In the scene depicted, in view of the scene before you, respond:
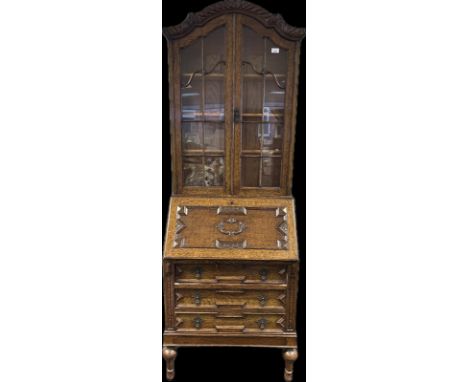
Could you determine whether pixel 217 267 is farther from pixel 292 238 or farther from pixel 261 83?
pixel 261 83

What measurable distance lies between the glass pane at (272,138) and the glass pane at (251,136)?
1.5 inches

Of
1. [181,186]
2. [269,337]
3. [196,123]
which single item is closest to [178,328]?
[269,337]

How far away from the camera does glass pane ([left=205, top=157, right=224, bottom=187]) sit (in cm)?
444

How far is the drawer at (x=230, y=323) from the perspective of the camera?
4.24 meters

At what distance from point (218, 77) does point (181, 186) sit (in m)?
0.74

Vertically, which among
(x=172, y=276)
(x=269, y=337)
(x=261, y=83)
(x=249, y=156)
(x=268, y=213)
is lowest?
(x=269, y=337)

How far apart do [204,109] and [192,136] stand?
19cm

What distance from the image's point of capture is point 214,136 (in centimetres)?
439

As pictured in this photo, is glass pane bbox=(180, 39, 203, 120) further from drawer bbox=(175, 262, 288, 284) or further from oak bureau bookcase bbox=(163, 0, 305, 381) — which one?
drawer bbox=(175, 262, 288, 284)

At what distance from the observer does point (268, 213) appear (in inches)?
172

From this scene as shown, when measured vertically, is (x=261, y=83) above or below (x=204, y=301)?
above

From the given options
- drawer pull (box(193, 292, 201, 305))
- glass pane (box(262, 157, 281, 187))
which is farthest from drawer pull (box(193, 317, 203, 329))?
glass pane (box(262, 157, 281, 187))

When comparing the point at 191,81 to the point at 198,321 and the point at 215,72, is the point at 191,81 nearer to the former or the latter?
the point at 215,72

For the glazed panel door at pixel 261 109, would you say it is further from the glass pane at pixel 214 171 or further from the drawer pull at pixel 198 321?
the drawer pull at pixel 198 321
